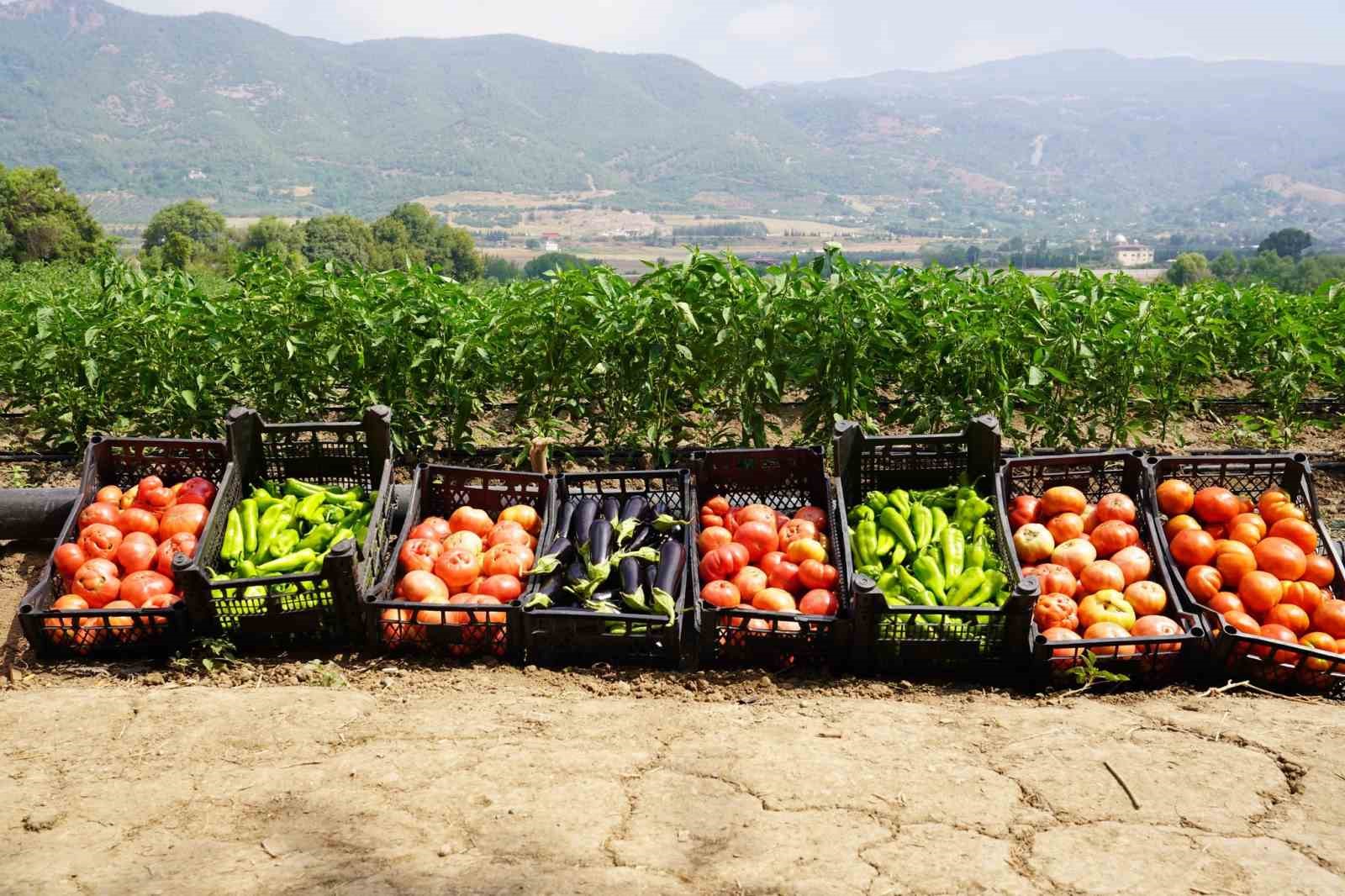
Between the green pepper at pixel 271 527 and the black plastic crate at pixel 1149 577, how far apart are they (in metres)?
3.59

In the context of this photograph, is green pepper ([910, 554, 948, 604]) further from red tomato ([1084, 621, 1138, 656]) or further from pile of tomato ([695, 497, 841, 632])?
red tomato ([1084, 621, 1138, 656])

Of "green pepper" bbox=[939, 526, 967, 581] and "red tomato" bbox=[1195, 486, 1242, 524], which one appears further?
"red tomato" bbox=[1195, 486, 1242, 524]

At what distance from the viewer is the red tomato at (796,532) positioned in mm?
4867

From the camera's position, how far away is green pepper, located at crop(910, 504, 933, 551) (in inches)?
185

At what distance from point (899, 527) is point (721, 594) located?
1.00 meters

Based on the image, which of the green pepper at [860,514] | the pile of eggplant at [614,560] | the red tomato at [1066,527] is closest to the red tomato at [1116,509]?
the red tomato at [1066,527]

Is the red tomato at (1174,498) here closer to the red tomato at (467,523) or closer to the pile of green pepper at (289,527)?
the red tomato at (467,523)

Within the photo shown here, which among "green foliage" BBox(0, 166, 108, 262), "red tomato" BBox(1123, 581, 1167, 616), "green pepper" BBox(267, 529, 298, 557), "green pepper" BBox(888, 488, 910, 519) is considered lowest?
"red tomato" BBox(1123, 581, 1167, 616)

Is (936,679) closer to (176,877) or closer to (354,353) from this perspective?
(176,877)

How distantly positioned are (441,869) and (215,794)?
99cm

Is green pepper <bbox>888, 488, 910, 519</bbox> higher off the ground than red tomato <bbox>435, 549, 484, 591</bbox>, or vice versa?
green pepper <bbox>888, 488, 910, 519</bbox>

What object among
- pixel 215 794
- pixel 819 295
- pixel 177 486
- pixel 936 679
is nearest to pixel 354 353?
pixel 177 486

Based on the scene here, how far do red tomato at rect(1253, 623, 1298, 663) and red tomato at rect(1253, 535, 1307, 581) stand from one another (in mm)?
389

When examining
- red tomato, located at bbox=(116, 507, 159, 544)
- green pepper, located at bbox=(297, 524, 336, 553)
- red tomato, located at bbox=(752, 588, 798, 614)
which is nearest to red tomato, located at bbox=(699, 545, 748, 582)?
red tomato, located at bbox=(752, 588, 798, 614)
